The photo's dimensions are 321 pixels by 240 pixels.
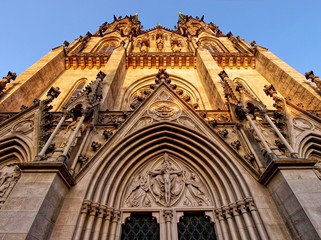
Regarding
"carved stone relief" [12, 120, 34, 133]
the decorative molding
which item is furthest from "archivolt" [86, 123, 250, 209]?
the decorative molding

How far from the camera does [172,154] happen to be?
710 centimetres

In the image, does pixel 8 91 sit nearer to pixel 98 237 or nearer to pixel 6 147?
pixel 6 147

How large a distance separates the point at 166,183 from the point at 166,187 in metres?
0.14

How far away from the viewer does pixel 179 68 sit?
14469 mm

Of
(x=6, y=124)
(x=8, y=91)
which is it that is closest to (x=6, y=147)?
(x=6, y=124)

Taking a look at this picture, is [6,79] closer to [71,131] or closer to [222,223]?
[71,131]

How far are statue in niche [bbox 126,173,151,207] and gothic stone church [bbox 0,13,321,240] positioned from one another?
0.10ft

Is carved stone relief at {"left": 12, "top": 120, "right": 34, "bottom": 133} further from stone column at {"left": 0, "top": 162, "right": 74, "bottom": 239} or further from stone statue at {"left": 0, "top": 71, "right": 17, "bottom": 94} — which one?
stone statue at {"left": 0, "top": 71, "right": 17, "bottom": 94}

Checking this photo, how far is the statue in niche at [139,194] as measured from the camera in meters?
5.87

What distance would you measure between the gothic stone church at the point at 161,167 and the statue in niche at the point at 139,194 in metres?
0.03

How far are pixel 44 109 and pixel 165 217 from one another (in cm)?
572

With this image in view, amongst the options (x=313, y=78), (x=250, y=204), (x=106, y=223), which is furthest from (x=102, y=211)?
(x=313, y=78)

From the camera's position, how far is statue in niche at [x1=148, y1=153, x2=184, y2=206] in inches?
235

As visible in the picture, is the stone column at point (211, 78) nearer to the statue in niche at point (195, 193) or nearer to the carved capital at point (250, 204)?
the statue in niche at point (195, 193)
